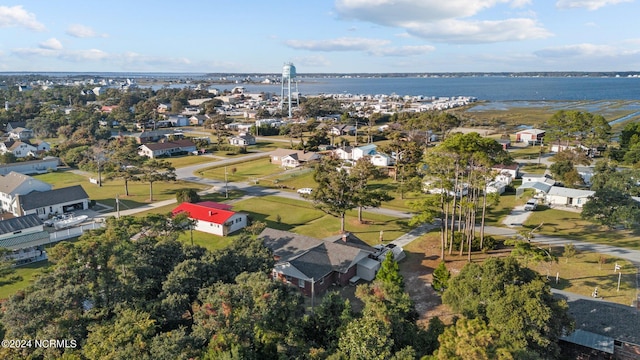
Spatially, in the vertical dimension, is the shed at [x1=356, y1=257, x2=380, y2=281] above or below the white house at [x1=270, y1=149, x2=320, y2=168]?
below

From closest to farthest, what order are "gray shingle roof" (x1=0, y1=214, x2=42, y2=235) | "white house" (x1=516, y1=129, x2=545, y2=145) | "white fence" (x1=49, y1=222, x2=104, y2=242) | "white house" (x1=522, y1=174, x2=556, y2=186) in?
"gray shingle roof" (x1=0, y1=214, x2=42, y2=235) < "white fence" (x1=49, y1=222, x2=104, y2=242) < "white house" (x1=522, y1=174, x2=556, y2=186) < "white house" (x1=516, y1=129, x2=545, y2=145)

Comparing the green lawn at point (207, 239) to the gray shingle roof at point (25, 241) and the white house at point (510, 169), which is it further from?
the white house at point (510, 169)

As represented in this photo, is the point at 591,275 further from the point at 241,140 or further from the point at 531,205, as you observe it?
the point at 241,140

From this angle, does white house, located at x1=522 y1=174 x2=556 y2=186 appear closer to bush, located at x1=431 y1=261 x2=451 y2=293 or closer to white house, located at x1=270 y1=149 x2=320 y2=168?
bush, located at x1=431 y1=261 x2=451 y2=293

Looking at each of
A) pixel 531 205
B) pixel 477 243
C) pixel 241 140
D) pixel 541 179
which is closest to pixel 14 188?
pixel 241 140

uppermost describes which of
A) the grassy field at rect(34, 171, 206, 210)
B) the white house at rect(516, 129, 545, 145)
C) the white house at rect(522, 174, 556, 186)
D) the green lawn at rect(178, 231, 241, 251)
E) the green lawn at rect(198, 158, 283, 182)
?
the white house at rect(516, 129, 545, 145)

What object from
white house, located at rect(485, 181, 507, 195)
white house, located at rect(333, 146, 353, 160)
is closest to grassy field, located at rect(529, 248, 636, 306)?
white house, located at rect(485, 181, 507, 195)
